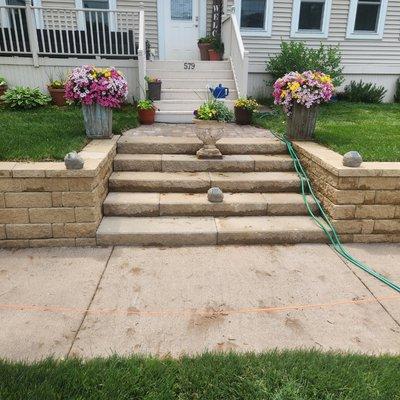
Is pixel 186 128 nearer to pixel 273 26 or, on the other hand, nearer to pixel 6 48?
pixel 6 48

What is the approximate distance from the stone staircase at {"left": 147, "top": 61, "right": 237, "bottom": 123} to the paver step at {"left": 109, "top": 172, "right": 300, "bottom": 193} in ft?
9.56

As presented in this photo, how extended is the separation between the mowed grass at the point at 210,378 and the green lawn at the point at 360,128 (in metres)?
2.81

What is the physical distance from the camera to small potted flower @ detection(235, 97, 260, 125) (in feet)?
22.3

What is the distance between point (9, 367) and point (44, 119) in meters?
4.94

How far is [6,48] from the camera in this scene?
7.60m

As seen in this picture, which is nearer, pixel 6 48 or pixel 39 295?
pixel 39 295

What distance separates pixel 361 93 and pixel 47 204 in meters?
9.39

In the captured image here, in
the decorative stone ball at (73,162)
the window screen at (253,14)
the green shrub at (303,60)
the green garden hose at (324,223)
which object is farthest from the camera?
the window screen at (253,14)

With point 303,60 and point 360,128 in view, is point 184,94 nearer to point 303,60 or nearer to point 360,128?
point 303,60

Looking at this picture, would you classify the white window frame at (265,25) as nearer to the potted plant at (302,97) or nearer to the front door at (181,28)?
the front door at (181,28)

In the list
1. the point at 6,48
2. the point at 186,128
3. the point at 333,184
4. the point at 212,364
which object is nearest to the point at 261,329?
the point at 212,364

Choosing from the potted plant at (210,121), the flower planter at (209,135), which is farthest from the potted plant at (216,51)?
the flower planter at (209,135)

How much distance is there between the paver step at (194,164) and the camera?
4676mm

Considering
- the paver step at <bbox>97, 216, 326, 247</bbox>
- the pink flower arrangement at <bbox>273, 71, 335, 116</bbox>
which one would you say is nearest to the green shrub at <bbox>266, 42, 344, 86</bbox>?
the pink flower arrangement at <bbox>273, 71, 335, 116</bbox>
